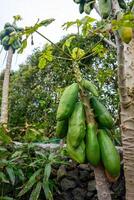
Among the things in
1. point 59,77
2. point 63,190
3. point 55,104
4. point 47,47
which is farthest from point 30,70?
point 47,47

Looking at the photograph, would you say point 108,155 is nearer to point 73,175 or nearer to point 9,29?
point 73,175

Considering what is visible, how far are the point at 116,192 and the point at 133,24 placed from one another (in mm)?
1774

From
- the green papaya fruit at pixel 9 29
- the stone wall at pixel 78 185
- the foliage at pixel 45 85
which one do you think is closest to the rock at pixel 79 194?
the stone wall at pixel 78 185

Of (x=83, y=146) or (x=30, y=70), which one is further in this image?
(x=30, y=70)

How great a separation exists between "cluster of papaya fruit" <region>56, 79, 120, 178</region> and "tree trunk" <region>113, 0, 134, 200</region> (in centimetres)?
6

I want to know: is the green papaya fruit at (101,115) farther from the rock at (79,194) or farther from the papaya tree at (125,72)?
the rock at (79,194)

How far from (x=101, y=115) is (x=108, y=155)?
0.62 ft

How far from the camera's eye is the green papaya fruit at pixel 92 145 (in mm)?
1698

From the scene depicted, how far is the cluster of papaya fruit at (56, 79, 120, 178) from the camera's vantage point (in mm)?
1712

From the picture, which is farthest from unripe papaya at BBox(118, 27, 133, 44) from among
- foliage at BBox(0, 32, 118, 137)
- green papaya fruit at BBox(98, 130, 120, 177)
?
foliage at BBox(0, 32, 118, 137)

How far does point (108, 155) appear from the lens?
5.70ft

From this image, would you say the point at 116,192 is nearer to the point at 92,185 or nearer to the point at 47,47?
the point at 92,185

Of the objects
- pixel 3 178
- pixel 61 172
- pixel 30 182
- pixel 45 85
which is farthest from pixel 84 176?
pixel 45 85

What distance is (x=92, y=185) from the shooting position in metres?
3.05
